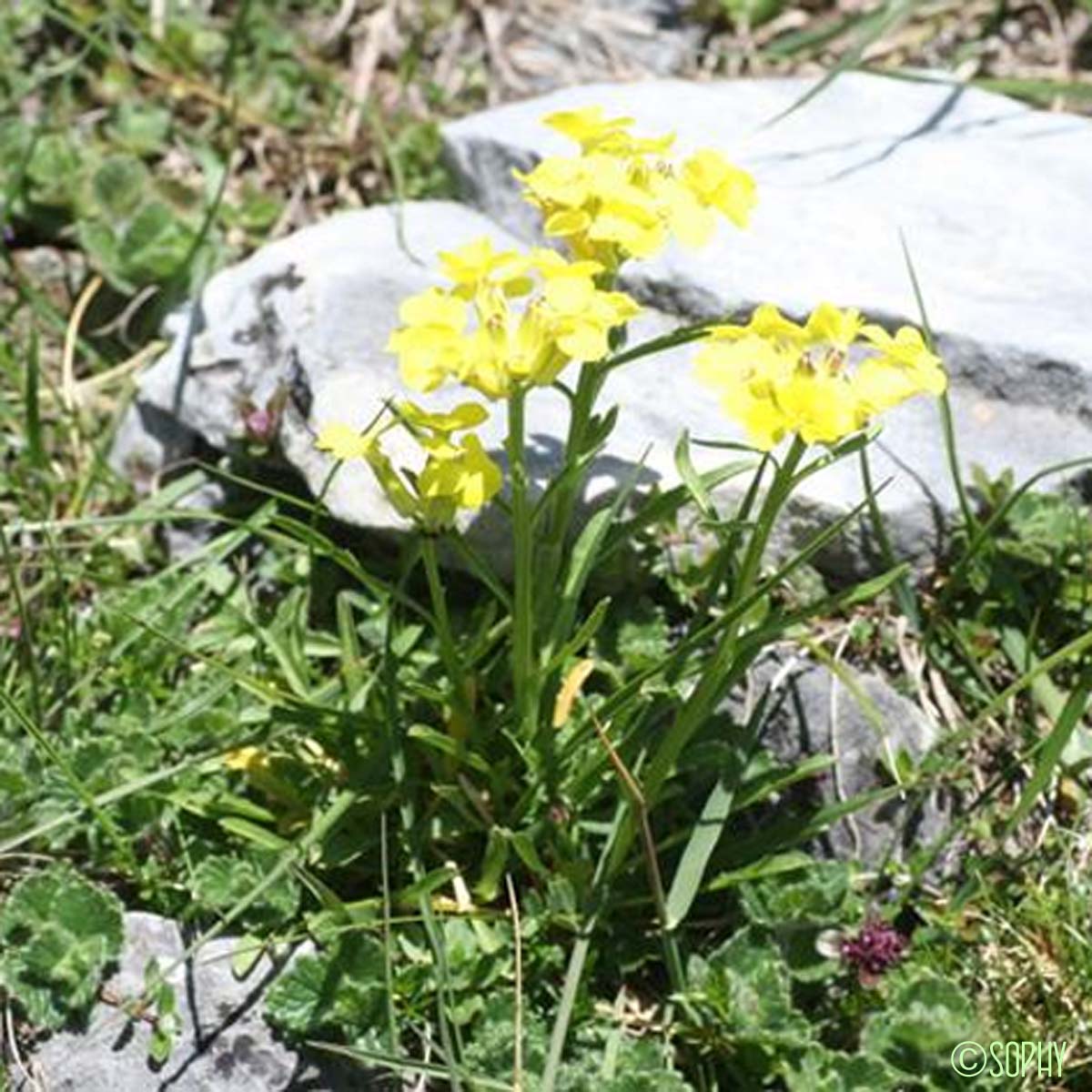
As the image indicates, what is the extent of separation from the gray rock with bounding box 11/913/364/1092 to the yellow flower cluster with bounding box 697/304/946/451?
1035mm

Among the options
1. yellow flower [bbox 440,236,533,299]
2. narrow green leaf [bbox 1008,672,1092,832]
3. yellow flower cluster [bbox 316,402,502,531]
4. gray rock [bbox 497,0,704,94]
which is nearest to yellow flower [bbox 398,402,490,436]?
yellow flower cluster [bbox 316,402,502,531]

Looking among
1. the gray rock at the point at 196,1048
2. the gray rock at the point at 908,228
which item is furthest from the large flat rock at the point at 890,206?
the gray rock at the point at 196,1048

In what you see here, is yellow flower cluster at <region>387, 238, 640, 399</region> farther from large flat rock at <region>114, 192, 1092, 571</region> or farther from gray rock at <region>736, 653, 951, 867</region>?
gray rock at <region>736, 653, 951, 867</region>

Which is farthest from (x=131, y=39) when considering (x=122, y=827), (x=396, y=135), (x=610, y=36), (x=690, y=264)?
(x=122, y=827)

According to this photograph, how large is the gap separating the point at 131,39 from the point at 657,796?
2258 millimetres

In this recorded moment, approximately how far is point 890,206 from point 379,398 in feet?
3.13

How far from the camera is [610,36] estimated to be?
3979 mm

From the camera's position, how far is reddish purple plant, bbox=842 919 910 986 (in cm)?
241

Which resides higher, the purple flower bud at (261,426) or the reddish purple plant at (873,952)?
the purple flower bud at (261,426)

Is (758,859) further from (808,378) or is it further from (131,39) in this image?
(131,39)

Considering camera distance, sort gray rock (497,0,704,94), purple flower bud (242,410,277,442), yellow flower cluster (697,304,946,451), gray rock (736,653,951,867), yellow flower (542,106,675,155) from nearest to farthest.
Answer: yellow flower cluster (697,304,946,451) < yellow flower (542,106,675,155) < gray rock (736,653,951,867) < purple flower bud (242,410,277,442) < gray rock (497,0,704,94)

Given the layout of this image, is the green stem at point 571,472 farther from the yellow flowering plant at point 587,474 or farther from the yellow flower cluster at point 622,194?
the yellow flower cluster at point 622,194

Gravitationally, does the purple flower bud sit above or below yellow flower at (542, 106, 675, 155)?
below

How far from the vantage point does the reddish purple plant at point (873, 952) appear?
2.41 m
